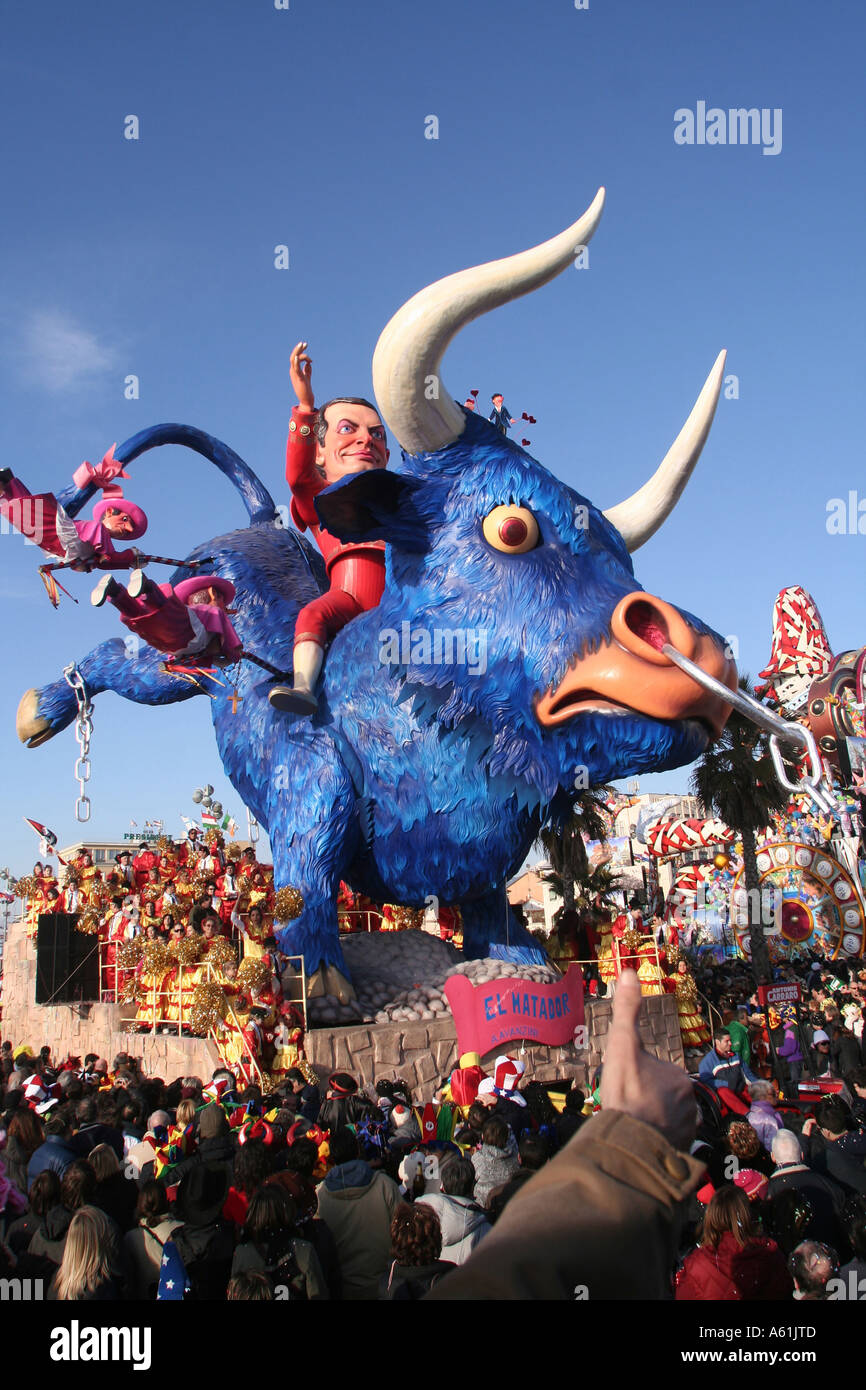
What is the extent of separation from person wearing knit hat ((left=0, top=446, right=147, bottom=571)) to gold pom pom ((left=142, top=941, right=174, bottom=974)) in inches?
123

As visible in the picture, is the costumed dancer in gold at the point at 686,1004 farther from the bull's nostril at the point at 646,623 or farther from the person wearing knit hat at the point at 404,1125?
the person wearing knit hat at the point at 404,1125

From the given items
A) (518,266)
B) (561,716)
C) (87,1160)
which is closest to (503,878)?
(561,716)

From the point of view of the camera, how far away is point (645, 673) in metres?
6.44

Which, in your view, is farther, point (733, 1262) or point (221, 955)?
point (221, 955)

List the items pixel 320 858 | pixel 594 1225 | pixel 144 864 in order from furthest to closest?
1. pixel 144 864
2. pixel 320 858
3. pixel 594 1225

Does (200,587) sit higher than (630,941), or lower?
higher

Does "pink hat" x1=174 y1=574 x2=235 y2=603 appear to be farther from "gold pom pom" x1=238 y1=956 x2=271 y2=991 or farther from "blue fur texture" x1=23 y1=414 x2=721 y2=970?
"gold pom pom" x1=238 y1=956 x2=271 y2=991

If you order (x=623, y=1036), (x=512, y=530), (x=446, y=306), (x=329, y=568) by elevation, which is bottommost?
(x=623, y=1036)

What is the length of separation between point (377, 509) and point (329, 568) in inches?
75.8

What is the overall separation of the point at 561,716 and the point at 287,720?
2767 millimetres

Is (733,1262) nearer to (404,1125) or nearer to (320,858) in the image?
(404,1125)

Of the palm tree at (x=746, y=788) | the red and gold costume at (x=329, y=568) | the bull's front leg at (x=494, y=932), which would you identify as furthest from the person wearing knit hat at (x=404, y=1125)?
the palm tree at (x=746, y=788)

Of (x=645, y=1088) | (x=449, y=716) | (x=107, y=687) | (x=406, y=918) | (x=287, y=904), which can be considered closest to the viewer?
(x=645, y=1088)

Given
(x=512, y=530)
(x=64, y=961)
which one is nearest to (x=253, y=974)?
(x=512, y=530)
